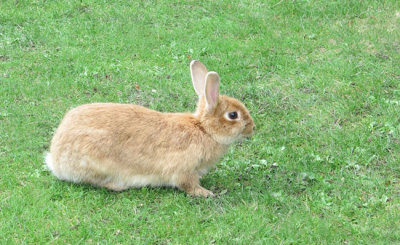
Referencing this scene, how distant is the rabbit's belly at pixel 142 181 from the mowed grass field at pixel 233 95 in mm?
82

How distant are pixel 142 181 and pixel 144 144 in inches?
14.4

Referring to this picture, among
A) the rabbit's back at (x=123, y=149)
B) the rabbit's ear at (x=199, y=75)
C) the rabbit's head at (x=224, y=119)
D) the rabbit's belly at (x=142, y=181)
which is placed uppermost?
the rabbit's ear at (x=199, y=75)

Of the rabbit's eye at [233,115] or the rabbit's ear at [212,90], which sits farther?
the rabbit's eye at [233,115]

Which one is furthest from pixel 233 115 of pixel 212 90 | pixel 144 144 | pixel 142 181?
pixel 142 181

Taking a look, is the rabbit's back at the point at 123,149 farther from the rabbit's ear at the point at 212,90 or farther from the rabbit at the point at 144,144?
the rabbit's ear at the point at 212,90

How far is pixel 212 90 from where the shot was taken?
558 cm

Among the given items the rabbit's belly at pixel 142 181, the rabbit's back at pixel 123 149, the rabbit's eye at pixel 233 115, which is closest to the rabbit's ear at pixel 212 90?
the rabbit's eye at pixel 233 115

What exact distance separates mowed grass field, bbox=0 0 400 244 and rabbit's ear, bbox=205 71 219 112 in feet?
2.78

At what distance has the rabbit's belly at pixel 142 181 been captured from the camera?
18.7ft

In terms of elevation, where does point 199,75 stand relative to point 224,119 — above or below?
above

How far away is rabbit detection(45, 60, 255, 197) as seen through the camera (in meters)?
5.57

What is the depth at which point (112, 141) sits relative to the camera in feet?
18.2

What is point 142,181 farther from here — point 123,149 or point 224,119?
point 224,119

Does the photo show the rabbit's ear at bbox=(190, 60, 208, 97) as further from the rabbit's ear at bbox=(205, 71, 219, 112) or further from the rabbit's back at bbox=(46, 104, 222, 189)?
the rabbit's back at bbox=(46, 104, 222, 189)
